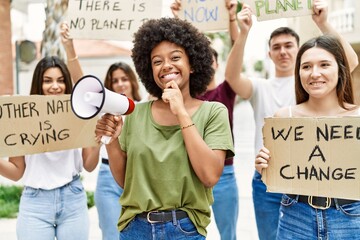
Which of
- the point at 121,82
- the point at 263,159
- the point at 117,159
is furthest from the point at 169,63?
the point at 121,82

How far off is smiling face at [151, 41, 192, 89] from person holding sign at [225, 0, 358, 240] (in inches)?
35.2

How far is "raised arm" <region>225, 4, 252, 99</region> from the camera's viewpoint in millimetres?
2768

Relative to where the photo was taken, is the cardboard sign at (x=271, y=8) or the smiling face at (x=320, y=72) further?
the cardboard sign at (x=271, y=8)

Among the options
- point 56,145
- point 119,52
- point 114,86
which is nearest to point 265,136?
point 56,145

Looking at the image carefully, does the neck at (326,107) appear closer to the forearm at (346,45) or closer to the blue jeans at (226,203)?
the forearm at (346,45)

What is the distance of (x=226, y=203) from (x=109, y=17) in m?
1.67

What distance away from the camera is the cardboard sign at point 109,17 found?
3229 millimetres

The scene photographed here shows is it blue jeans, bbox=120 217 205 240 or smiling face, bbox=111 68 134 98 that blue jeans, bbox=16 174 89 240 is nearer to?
blue jeans, bbox=120 217 205 240

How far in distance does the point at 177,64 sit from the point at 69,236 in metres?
1.28

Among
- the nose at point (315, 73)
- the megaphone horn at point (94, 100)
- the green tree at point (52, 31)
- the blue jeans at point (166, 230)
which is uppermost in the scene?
the green tree at point (52, 31)

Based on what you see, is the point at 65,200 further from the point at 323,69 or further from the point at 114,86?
the point at 323,69

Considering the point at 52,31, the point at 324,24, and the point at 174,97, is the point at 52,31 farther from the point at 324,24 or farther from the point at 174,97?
the point at 174,97

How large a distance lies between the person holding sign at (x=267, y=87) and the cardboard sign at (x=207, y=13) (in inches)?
8.6

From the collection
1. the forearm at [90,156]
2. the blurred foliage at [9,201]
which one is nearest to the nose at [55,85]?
the forearm at [90,156]
